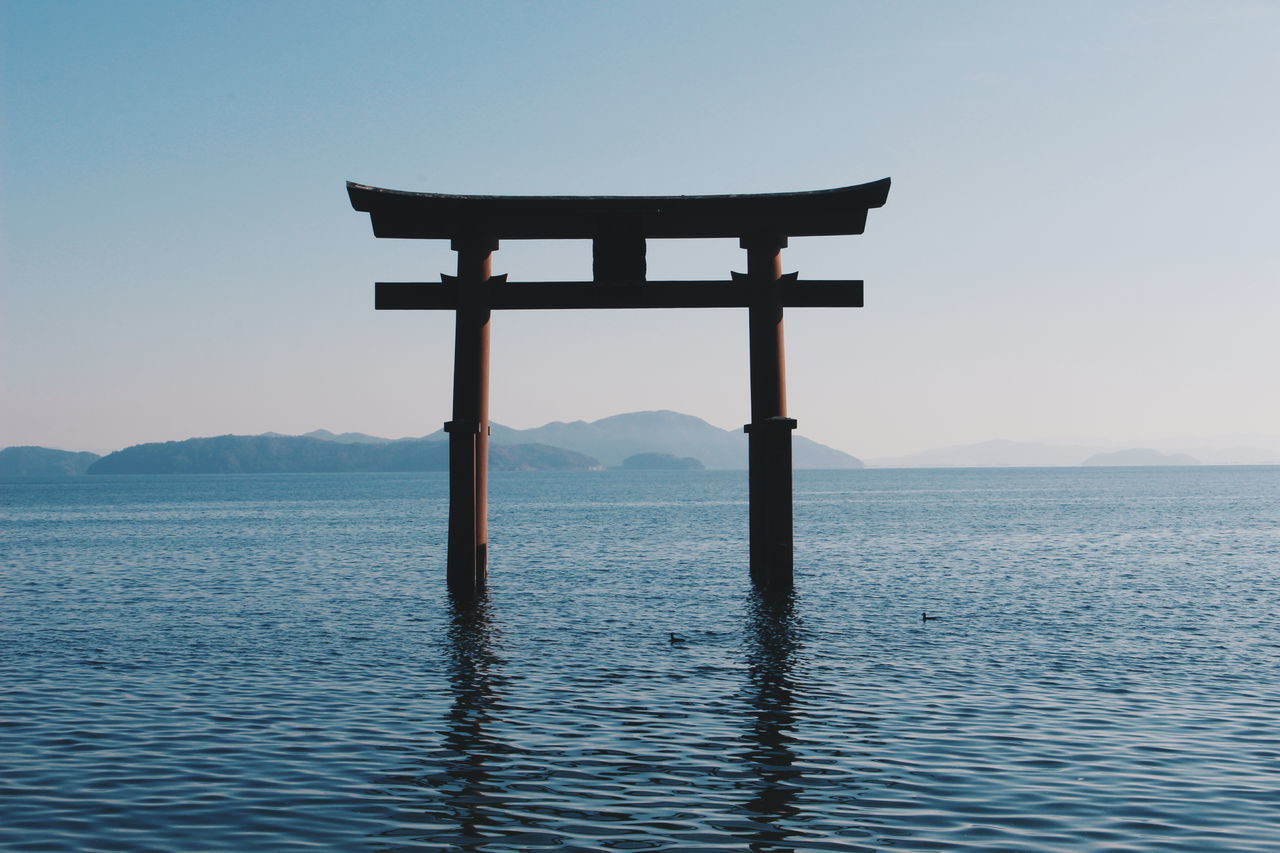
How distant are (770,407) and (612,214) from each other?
4.44 m

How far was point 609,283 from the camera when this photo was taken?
18859 millimetres

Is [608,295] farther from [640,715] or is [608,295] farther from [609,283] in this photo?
[640,715]

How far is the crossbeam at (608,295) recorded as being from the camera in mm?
18859

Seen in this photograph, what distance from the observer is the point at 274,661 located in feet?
52.2

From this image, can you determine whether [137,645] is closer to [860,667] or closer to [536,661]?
[536,661]

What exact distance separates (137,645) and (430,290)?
7.60 metres

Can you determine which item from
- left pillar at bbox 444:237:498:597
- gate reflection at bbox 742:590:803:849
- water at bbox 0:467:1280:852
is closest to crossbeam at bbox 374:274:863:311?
left pillar at bbox 444:237:498:597

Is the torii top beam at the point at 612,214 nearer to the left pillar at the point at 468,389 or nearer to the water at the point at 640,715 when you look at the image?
the left pillar at the point at 468,389

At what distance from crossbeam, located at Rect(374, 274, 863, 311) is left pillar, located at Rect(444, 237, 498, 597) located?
230 millimetres

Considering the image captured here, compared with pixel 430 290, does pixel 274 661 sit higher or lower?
lower

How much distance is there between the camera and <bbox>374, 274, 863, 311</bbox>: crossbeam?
742 inches

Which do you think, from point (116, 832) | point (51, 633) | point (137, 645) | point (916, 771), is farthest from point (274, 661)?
point (916, 771)

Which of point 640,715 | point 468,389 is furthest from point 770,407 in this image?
point 640,715

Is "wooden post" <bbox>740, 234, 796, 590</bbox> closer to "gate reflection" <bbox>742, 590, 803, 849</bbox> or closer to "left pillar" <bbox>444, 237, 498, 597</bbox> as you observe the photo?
"gate reflection" <bbox>742, 590, 803, 849</bbox>
